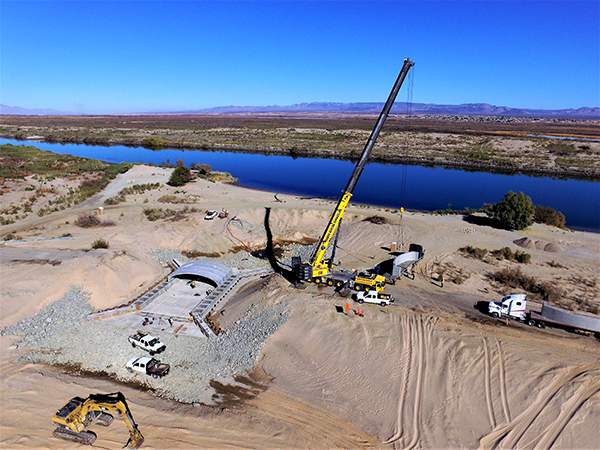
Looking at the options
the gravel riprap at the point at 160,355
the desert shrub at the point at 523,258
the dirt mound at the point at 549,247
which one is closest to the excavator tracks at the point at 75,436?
the gravel riprap at the point at 160,355

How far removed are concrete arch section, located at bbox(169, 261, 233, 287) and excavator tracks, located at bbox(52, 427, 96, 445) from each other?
47.7ft

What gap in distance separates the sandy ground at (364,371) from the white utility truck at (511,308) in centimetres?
80

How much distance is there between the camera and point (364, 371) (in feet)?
65.8

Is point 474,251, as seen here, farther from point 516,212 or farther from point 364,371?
point 364,371

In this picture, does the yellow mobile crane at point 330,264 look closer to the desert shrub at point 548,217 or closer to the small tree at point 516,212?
the small tree at point 516,212

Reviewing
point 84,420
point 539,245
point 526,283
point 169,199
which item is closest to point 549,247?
point 539,245

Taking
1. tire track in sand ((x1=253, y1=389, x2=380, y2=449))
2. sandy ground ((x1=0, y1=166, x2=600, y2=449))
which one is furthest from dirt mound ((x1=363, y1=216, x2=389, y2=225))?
tire track in sand ((x1=253, y1=389, x2=380, y2=449))

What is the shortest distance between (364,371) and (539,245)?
26128 mm

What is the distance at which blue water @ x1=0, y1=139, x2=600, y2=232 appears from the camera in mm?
58688

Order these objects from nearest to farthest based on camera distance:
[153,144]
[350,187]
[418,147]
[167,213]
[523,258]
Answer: [350,187] → [523,258] → [167,213] → [418,147] → [153,144]

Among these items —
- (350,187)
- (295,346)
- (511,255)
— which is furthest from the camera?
(511,255)

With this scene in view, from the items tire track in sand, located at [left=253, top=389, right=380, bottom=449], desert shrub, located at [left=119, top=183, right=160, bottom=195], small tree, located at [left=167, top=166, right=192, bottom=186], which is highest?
small tree, located at [left=167, top=166, right=192, bottom=186]

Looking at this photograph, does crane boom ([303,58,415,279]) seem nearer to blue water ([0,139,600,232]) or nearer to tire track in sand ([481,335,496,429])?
tire track in sand ([481,335,496,429])

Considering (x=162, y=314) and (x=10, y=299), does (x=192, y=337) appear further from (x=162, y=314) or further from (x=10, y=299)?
(x=10, y=299)
